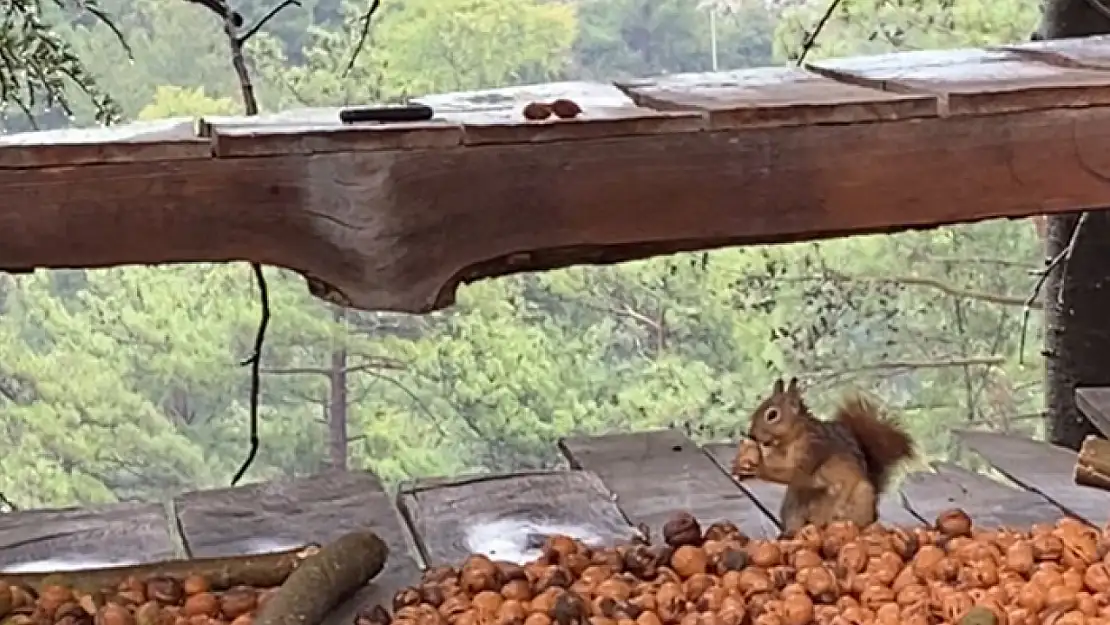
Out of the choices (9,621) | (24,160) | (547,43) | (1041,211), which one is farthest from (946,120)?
(547,43)

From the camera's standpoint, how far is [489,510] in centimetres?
197

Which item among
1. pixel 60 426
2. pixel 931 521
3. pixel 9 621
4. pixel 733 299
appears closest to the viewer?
pixel 9 621

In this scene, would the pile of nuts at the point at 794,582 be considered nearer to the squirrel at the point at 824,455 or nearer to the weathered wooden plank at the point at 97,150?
the squirrel at the point at 824,455

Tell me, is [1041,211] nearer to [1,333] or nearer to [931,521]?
[931,521]

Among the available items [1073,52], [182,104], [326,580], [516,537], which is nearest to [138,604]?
[326,580]

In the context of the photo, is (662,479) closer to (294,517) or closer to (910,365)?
(294,517)

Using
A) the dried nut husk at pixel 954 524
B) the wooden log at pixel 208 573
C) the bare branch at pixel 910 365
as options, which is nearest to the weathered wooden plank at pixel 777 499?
the dried nut husk at pixel 954 524

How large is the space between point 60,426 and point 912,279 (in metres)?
1.52

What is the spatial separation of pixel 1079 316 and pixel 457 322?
1058 mm

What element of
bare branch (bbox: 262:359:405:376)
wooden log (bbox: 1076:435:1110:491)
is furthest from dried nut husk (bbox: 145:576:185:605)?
bare branch (bbox: 262:359:405:376)

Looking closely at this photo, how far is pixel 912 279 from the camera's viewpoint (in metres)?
3.43

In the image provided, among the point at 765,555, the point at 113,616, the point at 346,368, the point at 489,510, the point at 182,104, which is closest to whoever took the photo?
the point at 113,616

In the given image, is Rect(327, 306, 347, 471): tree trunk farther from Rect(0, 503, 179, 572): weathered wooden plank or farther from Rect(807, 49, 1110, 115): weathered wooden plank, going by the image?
Rect(807, 49, 1110, 115): weathered wooden plank

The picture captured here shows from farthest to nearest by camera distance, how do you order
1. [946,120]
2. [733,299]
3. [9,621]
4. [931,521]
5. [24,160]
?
[733,299], [931,521], [9,621], [946,120], [24,160]
